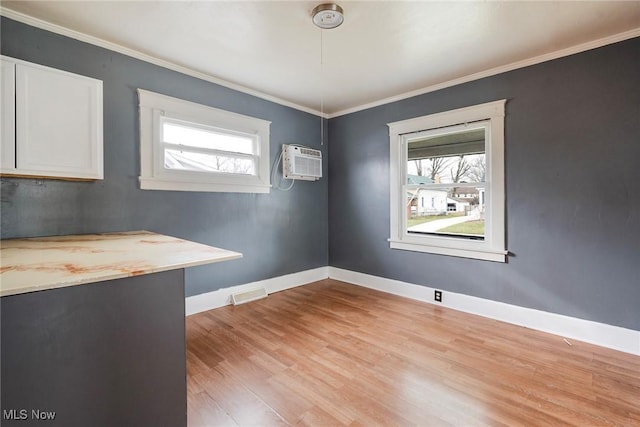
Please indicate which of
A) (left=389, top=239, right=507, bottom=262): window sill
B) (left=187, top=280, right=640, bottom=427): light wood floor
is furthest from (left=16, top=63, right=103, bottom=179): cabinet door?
(left=389, top=239, right=507, bottom=262): window sill

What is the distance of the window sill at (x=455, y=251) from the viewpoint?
114 inches

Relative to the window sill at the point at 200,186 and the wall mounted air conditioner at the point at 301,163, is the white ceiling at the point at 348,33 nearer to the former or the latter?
the wall mounted air conditioner at the point at 301,163

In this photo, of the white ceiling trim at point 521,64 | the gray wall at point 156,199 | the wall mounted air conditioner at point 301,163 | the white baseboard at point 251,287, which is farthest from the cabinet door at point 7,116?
the white ceiling trim at point 521,64

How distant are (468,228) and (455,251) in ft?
0.95

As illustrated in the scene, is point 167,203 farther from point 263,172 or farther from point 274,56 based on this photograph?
point 274,56

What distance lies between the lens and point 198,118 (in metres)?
2.98

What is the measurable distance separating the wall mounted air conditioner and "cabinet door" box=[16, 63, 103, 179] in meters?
2.02

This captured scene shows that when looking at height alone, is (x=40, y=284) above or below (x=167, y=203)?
below

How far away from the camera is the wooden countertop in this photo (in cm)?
95

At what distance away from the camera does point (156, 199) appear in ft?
8.91

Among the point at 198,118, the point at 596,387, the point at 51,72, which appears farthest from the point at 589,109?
the point at 51,72

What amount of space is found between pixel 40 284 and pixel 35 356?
309 mm

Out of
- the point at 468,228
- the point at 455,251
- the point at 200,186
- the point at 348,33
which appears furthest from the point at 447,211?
the point at 200,186

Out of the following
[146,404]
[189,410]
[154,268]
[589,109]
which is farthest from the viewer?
[589,109]
